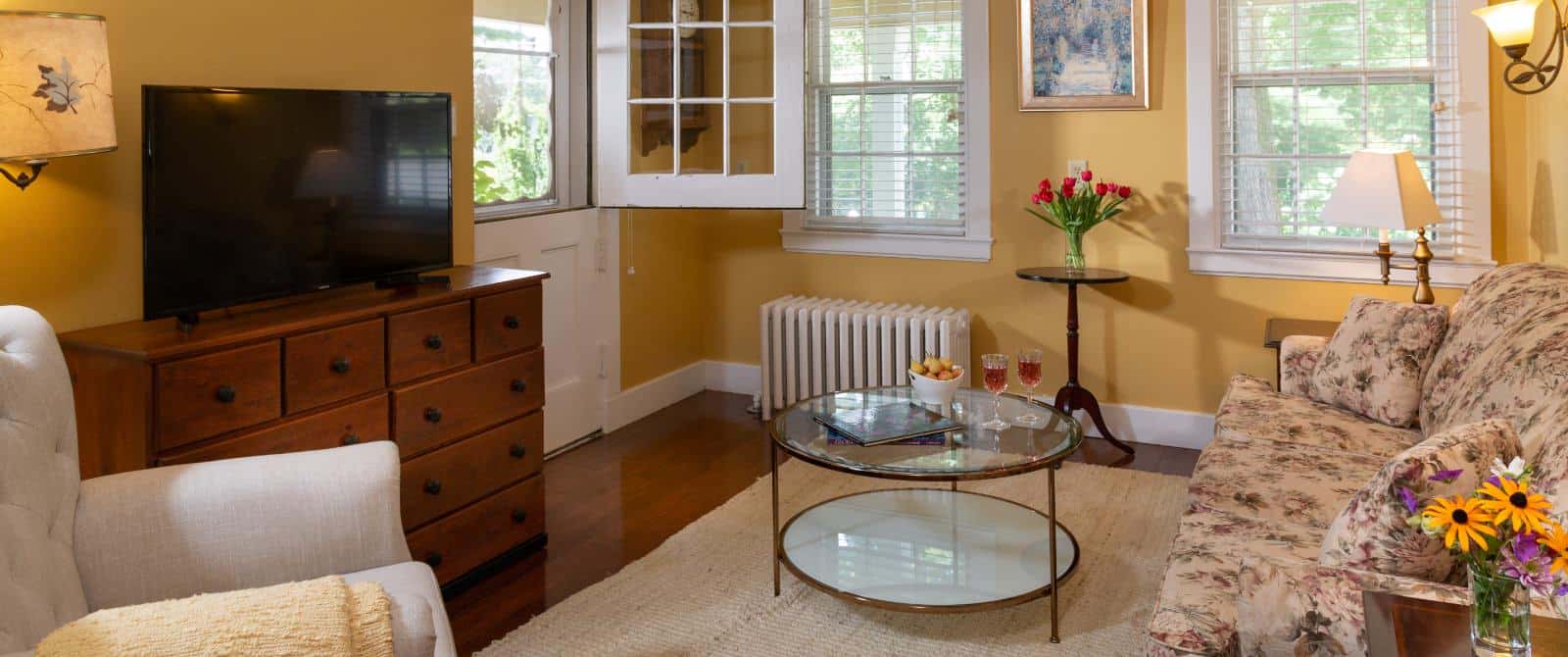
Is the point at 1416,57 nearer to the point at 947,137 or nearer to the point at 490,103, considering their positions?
the point at 947,137

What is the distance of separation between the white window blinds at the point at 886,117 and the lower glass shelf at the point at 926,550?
6.11 feet

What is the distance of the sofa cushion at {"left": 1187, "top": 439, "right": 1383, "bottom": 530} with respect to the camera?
104 inches

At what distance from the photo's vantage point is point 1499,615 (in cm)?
140

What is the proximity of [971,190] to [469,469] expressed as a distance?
8.28 feet

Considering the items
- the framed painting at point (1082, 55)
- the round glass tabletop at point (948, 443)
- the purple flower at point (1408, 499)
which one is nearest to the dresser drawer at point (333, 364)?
the round glass tabletop at point (948, 443)

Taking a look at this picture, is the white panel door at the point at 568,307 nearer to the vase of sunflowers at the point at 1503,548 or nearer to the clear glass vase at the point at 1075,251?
the clear glass vase at the point at 1075,251

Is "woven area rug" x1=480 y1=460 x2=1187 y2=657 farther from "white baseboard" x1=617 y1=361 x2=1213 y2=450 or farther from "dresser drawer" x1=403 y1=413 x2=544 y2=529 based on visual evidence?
"white baseboard" x1=617 y1=361 x2=1213 y2=450

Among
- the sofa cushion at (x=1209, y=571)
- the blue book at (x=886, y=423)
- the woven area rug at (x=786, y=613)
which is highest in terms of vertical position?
the blue book at (x=886, y=423)

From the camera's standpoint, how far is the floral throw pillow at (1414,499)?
1.77 metres

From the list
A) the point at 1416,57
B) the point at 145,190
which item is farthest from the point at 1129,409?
the point at 145,190

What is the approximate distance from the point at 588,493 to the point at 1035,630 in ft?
5.74

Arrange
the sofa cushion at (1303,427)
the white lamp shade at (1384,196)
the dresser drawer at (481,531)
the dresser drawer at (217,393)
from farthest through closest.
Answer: the white lamp shade at (1384,196) < the sofa cushion at (1303,427) < the dresser drawer at (481,531) < the dresser drawer at (217,393)

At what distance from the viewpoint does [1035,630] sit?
2887 millimetres

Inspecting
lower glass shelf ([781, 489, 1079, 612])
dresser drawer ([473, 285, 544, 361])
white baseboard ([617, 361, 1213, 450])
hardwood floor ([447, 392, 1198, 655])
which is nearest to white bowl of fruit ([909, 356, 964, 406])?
lower glass shelf ([781, 489, 1079, 612])
